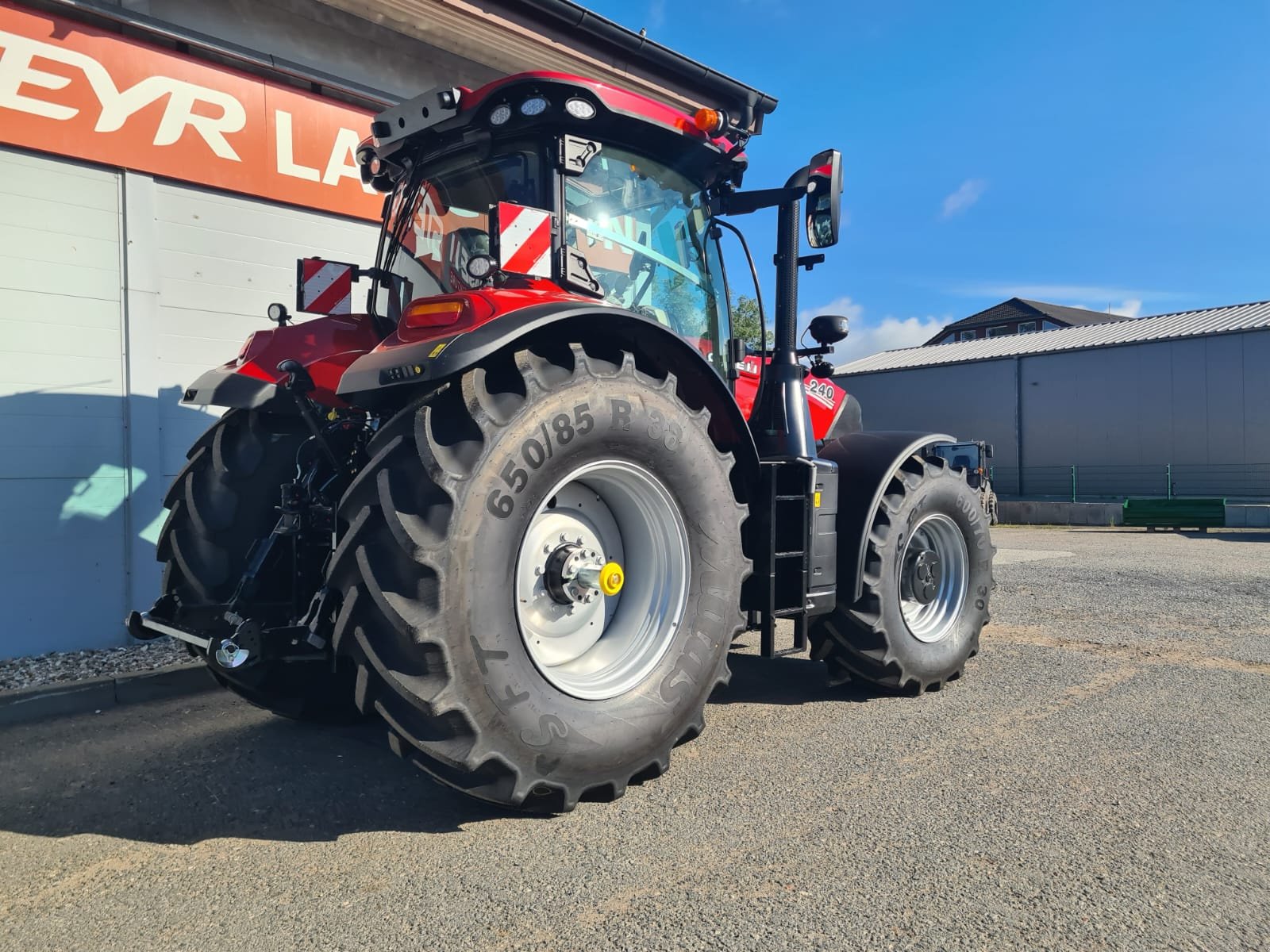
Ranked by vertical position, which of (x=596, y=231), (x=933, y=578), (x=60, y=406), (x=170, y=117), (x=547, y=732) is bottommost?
(x=547, y=732)

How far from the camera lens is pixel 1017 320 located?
5191 centimetres

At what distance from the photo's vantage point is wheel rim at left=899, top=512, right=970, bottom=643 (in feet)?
15.1

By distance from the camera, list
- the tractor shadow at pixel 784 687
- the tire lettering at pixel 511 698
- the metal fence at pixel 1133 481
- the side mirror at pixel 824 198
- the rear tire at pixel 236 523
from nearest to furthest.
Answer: the tire lettering at pixel 511 698, the rear tire at pixel 236 523, the side mirror at pixel 824 198, the tractor shadow at pixel 784 687, the metal fence at pixel 1133 481

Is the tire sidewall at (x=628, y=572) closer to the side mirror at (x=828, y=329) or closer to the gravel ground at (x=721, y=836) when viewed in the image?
the gravel ground at (x=721, y=836)

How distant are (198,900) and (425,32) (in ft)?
21.6

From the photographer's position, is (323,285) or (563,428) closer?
(563,428)

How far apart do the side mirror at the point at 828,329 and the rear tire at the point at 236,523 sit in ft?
7.99

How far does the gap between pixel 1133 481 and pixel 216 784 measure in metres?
27.0

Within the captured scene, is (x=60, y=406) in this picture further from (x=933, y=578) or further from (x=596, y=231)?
(x=933, y=578)

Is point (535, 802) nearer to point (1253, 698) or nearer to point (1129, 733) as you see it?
point (1129, 733)

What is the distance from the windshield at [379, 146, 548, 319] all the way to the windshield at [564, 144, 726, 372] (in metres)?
0.21

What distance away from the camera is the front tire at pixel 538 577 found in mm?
2549

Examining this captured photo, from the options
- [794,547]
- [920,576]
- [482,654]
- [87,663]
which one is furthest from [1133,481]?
[482,654]

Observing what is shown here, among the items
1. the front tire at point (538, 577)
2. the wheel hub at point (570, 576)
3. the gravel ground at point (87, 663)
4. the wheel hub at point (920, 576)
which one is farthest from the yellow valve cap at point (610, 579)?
the gravel ground at point (87, 663)
